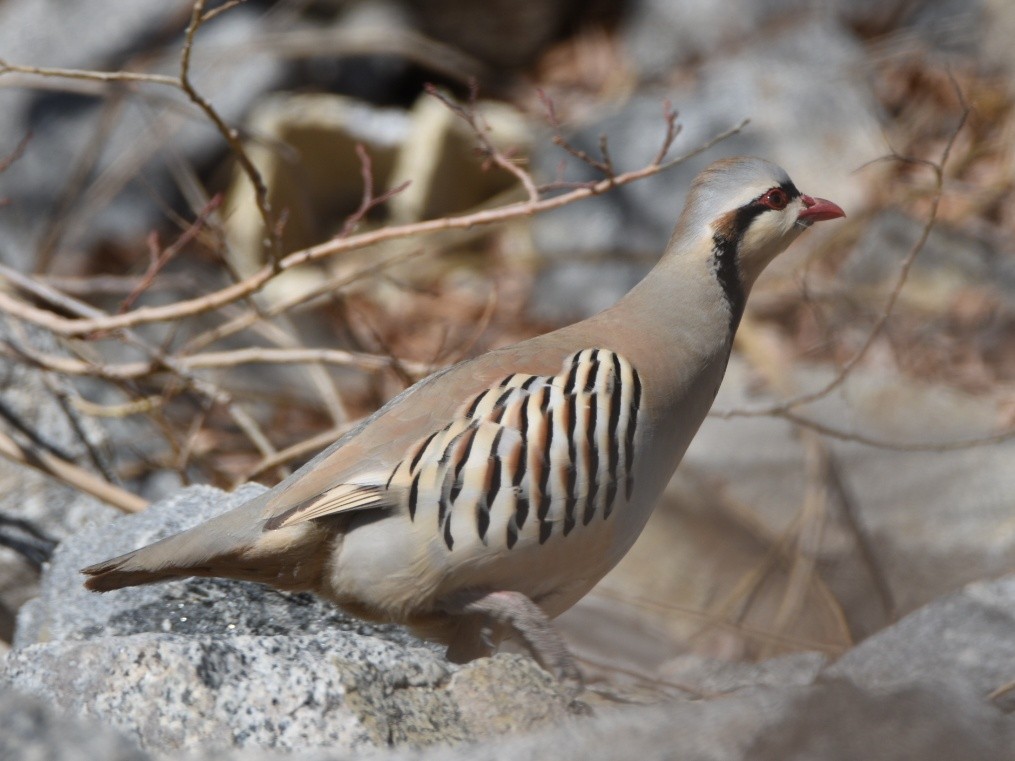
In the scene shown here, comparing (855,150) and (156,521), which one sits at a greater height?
(855,150)

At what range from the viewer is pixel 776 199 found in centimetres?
321

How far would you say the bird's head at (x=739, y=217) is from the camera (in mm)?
3178

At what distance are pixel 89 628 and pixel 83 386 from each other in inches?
110

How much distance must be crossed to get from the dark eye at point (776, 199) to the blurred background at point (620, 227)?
83.0 inches

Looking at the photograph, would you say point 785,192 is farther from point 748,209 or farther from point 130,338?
point 130,338

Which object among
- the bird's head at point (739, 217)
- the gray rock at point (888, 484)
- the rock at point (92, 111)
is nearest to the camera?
the bird's head at point (739, 217)

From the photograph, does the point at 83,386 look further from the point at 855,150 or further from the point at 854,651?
the point at 855,150

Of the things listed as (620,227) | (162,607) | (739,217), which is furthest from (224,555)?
(620,227)

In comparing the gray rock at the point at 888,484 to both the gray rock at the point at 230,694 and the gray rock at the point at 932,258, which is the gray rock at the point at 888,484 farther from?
the gray rock at the point at 230,694

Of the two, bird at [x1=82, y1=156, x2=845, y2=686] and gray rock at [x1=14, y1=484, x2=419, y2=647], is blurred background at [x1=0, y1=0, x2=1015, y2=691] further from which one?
bird at [x1=82, y1=156, x2=845, y2=686]

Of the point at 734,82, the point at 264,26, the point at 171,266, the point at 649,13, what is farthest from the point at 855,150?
the point at 171,266

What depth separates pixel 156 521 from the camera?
10.6 feet

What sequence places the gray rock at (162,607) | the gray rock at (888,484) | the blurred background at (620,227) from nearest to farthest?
the gray rock at (162,607), the gray rock at (888,484), the blurred background at (620,227)

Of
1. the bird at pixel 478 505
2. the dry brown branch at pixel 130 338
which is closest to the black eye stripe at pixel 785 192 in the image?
the bird at pixel 478 505
